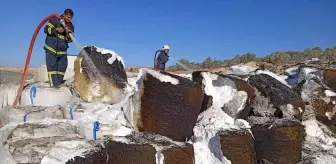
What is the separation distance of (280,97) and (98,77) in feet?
6.55

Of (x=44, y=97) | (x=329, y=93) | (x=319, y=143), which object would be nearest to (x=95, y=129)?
(x=44, y=97)

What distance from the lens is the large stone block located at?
3654 mm

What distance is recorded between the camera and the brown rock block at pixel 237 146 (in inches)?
113

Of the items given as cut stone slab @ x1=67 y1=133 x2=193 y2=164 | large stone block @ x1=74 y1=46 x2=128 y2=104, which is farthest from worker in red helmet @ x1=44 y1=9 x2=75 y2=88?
cut stone slab @ x1=67 y1=133 x2=193 y2=164

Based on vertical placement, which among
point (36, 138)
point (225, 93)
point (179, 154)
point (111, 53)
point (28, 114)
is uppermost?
point (111, 53)

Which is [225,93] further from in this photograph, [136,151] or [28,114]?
[28,114]

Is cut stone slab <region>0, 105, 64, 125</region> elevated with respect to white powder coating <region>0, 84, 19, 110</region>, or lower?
lower

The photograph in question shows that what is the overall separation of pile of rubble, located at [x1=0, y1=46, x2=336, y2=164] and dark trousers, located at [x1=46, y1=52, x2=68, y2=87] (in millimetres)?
429

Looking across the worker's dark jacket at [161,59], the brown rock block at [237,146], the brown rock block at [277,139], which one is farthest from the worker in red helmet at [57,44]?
the worker's dark jacket at [161,59]

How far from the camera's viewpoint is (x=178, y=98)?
9.81 feet

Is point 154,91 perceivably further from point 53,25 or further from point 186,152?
point 53,25

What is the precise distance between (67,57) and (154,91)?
2.07m

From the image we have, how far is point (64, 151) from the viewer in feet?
8.15

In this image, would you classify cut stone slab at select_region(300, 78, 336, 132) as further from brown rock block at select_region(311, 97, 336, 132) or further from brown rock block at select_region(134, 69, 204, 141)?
brown rock block at select_region(134, 69, 204, 141)
